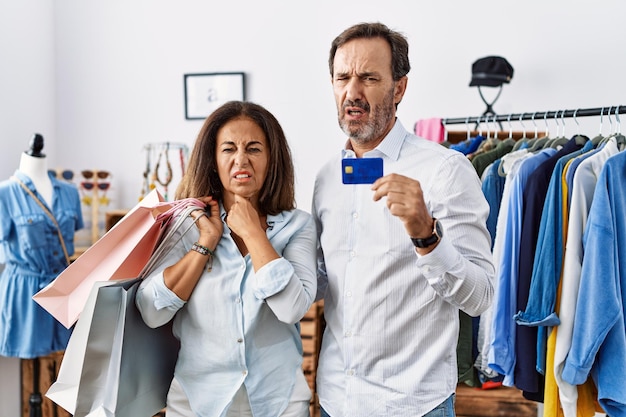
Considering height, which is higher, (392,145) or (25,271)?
(392,145)

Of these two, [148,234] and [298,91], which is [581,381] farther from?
[298,91]

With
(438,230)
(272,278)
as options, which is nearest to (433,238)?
(438,230)

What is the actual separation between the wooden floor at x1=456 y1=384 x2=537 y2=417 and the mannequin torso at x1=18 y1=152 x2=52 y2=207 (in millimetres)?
2188

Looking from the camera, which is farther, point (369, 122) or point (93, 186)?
point (93, 186)

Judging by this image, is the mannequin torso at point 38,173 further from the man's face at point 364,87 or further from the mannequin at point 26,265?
the man's face at point 364,87

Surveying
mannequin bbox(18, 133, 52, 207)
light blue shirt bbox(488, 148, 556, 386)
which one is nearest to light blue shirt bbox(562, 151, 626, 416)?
light blue shirt bbox(488, 148, 556, 386)

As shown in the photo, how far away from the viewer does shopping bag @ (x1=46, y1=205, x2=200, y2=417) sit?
146 cm

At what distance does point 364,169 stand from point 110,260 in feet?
2.17

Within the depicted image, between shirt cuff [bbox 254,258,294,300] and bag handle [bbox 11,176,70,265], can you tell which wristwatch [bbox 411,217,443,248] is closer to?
shirt cuff [bbox 254,258,294,300]

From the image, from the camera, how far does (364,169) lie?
4.56 feet

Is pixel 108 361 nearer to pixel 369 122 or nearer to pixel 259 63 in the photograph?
pixel 369 122

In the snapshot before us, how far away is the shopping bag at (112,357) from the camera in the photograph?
1.46 metres

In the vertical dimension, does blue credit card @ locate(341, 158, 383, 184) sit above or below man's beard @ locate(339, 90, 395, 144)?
below

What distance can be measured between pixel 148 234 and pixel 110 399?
1.27 feet
